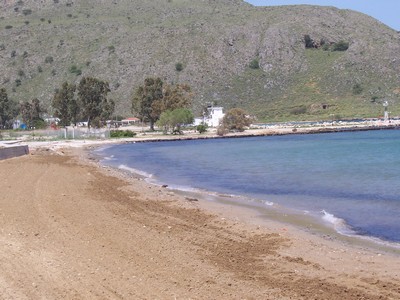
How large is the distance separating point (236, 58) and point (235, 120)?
32701 mm

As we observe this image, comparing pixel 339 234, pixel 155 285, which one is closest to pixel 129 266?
pixel 155 285

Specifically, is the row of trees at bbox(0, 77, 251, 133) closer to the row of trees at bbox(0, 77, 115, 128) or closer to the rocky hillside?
the row of trees at bbox(0, 77, 115, 128)

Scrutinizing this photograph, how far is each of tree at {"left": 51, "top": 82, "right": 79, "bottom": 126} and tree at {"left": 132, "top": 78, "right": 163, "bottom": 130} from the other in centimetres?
1245

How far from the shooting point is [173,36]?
13900cm

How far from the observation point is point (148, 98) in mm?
106062

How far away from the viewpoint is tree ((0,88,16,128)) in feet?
353

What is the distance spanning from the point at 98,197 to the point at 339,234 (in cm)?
940

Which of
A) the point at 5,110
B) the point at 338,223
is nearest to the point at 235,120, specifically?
the point at 5,110

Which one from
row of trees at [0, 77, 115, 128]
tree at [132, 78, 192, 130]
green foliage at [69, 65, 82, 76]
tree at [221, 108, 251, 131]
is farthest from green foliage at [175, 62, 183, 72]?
row of trees at [0, 77, 115, 128]

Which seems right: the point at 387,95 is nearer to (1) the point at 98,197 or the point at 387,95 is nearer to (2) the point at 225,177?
(2) the point at 225,177

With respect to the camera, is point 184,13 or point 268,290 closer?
point 268,290

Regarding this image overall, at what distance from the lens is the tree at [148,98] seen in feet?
348

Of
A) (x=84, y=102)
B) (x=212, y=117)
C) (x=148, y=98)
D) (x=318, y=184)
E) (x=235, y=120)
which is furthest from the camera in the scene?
(x=212, y=117)

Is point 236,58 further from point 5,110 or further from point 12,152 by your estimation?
point 12,152
